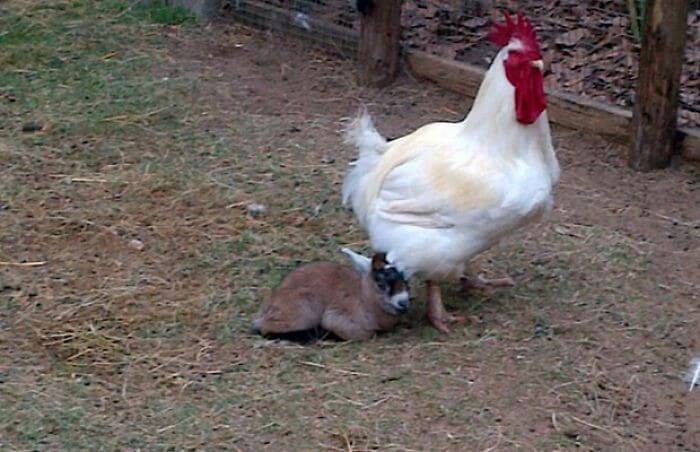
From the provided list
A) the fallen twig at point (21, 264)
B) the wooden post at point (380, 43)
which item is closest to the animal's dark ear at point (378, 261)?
the fallen twig at point (21, 264)

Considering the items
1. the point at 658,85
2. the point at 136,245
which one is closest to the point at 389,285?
the point at 136,245

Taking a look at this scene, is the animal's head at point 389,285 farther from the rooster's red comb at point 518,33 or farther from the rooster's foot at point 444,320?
the rooster's red comb at point 518,33

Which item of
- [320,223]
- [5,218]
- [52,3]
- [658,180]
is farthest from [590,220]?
[52,3]

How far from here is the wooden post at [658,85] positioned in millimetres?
6031

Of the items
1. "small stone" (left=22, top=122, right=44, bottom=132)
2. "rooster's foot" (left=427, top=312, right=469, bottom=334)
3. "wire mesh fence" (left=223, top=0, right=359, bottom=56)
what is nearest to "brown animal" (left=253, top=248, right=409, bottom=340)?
"rooster's foot" (left=427, top=312, right=469, bottom=334)

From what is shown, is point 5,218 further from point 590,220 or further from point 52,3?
point 52,3

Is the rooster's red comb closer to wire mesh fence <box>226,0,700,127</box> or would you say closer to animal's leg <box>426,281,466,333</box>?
animal's leg <box>426,281,466,333</box>

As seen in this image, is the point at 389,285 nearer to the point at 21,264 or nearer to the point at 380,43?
the point at 21,264

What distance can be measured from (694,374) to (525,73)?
1.24m

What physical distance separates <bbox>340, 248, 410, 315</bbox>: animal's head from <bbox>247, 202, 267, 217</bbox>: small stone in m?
1.24

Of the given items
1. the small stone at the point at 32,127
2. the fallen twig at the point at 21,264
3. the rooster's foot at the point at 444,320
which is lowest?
the small stone at the point at 32,127

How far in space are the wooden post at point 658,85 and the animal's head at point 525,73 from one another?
5.73 ft

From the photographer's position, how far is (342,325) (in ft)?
15.0

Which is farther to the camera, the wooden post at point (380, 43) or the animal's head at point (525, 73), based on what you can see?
the wooden post at point (380, 43)
